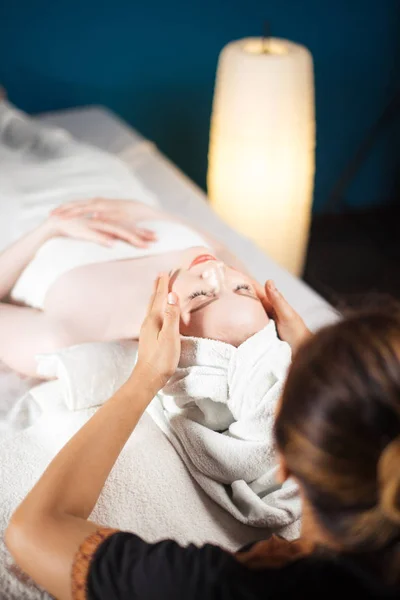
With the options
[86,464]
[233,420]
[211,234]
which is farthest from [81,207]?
[86,464]

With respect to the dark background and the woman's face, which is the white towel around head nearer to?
the woman's face

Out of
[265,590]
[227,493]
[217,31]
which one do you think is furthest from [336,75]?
[265,590]

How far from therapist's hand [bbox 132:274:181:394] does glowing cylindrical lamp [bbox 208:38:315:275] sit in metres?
0.96

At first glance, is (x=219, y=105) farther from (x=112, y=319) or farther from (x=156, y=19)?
(x=112, y=319)

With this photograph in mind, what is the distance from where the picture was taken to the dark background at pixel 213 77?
229 cm

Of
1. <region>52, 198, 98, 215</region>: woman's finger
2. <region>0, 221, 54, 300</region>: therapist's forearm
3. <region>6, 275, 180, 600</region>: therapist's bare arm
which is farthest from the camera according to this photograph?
<region>52, 198, 98, 215</region>: woman's finger

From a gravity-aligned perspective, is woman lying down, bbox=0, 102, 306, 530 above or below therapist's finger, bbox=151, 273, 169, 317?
below

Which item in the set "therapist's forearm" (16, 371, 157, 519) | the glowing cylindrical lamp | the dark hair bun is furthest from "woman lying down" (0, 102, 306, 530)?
the glowing cylindrical lamp

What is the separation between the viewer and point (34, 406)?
3.72 feet

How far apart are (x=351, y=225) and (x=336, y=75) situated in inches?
24.7

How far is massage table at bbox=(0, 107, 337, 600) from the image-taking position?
0.95 m

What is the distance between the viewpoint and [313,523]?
69 cm

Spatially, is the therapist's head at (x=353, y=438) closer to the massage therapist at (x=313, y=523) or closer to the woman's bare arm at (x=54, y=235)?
the massage therapist at (x=313, y=523)

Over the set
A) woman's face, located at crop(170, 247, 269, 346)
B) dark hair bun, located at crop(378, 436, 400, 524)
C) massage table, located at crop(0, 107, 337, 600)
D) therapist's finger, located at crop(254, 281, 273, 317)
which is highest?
dark hair bun, located at crop(378, 436, 400, 524)
